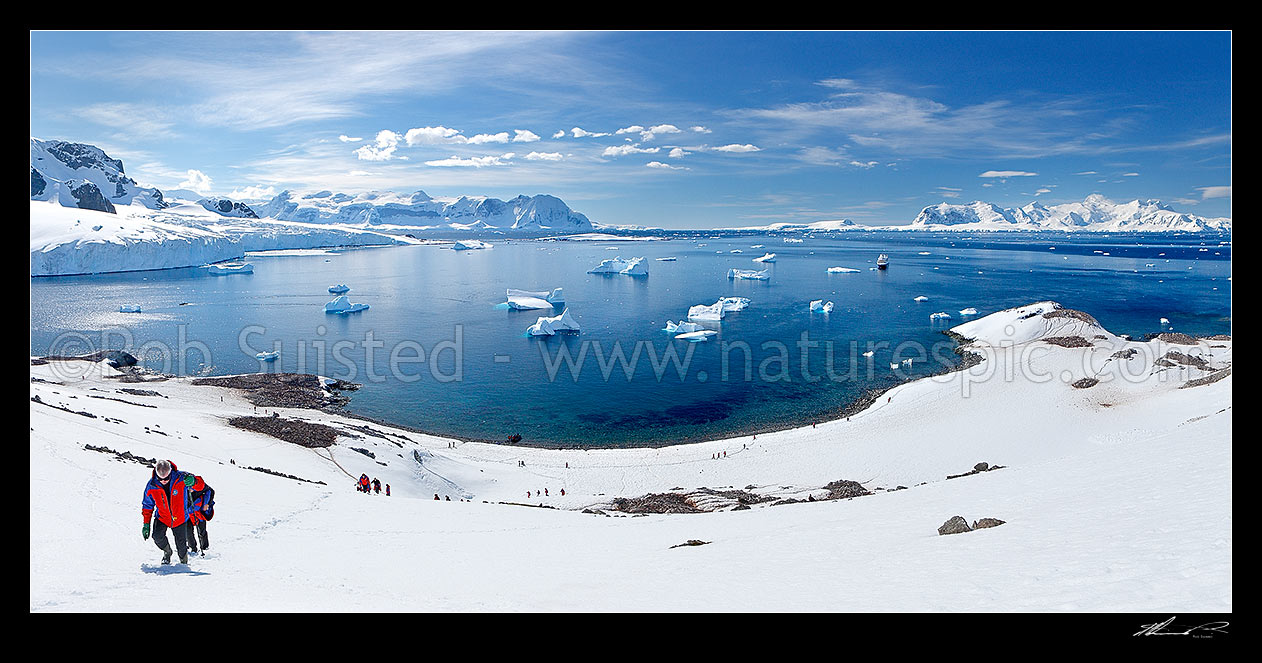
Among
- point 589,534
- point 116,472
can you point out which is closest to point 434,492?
point 116,472

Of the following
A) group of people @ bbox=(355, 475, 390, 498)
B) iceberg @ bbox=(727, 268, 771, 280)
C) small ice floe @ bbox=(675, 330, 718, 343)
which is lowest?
group of people @ bbox=(355, 475, 390, 498)

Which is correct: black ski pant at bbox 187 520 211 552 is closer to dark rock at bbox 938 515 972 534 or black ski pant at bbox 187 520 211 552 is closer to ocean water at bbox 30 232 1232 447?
dark rock at bbox 938 515 972 534

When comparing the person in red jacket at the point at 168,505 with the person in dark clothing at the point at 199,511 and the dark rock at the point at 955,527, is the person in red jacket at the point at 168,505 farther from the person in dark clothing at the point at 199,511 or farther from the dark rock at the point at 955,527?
the dark rock at the point at 955,527

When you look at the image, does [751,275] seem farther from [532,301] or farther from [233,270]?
[233,270]

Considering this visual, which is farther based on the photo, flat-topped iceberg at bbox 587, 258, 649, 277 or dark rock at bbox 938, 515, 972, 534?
flat-topped iceberg at bbox 587, 258, 649, 277

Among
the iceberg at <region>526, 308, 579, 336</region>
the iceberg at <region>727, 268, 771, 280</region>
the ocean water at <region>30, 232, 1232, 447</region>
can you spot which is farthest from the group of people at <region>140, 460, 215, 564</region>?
the iceberg at <region>727, 268, 771, 280</region>
